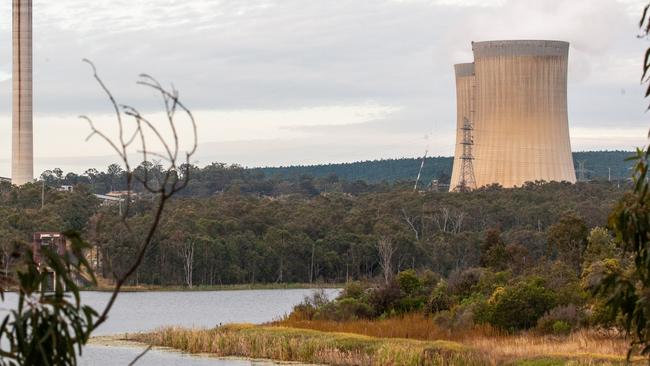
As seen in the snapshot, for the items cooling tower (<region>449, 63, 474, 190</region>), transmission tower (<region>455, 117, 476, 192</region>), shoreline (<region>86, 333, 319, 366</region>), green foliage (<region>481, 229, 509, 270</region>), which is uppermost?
→ cooling tower (<region>449, 63, 474, 190</region>)

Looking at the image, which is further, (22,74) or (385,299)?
(22,74)

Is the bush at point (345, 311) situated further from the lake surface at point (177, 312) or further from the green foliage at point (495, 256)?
the green foliage at point (495, 256)

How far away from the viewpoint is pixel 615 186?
342ft

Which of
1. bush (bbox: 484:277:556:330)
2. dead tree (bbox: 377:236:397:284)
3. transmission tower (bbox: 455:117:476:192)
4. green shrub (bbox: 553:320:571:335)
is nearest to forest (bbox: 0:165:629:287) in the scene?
dead tree (bbox: 377:236:397:284)

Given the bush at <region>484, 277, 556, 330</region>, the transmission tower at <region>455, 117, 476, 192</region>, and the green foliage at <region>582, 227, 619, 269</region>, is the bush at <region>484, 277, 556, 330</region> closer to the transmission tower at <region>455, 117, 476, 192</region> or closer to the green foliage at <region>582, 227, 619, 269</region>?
the green foliage at <region>582, 227, 619, 269</region>

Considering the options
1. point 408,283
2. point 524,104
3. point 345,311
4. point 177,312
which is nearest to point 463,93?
point 524,104

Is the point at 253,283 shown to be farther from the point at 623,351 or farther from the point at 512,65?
the point at 623,351

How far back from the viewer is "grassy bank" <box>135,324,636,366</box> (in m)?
25.9

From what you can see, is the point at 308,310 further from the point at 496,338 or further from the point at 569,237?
the point at 569,237

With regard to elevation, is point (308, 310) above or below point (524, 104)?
below

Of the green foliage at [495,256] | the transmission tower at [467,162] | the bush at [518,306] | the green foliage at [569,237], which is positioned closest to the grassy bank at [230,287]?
the transmission tower at [467,162]

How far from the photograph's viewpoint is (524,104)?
6275 centimetres

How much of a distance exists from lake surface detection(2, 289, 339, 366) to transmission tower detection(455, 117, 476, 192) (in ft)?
41.7

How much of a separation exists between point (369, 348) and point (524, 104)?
3596 centimetres
